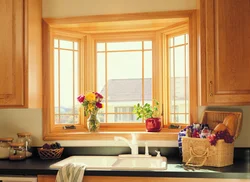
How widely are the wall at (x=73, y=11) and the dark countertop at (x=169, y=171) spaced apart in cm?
47

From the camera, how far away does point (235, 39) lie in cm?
246

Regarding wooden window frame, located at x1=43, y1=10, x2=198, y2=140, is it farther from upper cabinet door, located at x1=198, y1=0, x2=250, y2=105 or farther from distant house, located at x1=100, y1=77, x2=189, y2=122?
upper cabinet door, located at x1=198, y1=0, x2=250, y2=105

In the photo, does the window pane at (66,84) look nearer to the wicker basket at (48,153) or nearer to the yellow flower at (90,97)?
the yellow flower at (90,97)

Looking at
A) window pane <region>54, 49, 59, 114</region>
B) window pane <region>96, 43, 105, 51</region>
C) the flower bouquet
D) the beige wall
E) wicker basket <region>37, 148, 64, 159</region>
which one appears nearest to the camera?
wicker basket <region>37, 148, 64, 159</region>

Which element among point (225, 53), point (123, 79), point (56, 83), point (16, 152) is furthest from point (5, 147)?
point (225, 53)

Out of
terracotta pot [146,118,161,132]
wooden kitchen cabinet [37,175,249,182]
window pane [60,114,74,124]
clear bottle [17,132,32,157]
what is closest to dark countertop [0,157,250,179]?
wooden kitchen cabinet [37,175,249,182]

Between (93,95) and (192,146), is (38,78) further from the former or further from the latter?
(192,146)

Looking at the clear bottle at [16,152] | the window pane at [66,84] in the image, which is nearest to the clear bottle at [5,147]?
the clear bottle at [16,152]

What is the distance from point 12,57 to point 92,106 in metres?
0.78

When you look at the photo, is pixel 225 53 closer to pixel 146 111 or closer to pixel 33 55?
pixel 146 111

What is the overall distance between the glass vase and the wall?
13 cm

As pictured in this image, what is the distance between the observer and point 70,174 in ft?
7.55

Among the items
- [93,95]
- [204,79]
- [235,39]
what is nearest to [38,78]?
[93,95]

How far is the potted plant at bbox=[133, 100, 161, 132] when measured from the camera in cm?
297
